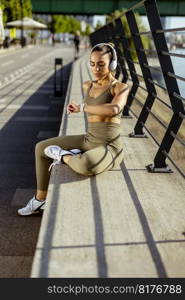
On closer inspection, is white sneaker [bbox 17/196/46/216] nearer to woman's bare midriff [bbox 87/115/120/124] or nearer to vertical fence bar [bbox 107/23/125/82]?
woman's bare midriff [bbox 87/115/120/124]

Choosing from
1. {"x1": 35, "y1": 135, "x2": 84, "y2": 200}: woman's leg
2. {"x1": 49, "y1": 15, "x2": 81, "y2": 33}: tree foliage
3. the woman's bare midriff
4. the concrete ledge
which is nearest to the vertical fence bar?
the concrete ledge

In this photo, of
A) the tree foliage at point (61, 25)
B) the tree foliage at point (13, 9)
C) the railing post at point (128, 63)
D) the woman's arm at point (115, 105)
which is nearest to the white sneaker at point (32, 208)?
the woman's arm at point (115, 105)

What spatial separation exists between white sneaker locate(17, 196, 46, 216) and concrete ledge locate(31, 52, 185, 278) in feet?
1.16

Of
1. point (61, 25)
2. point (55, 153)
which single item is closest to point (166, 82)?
point (55, 153)

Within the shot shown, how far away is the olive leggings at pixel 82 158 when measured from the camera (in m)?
4.73

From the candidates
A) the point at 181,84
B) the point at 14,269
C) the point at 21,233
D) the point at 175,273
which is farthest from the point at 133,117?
the point at 175,273

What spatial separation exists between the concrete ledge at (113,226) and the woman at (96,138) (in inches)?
5.6

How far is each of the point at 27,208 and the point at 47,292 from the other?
2285mm

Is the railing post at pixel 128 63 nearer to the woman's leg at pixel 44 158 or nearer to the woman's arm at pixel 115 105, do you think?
the woman's leg at pixel 44 158

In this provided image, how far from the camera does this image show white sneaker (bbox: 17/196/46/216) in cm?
509

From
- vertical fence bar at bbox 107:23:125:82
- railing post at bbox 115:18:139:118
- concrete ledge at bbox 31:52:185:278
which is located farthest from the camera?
vertical fence bar at bbox 107:23:125:82

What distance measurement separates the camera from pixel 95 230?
12.1ft

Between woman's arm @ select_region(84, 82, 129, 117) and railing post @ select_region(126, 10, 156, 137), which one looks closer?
woman's arm @ select_region(84, 82, 129, 117)

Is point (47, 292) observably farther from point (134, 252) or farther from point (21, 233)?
point (21, 233)
